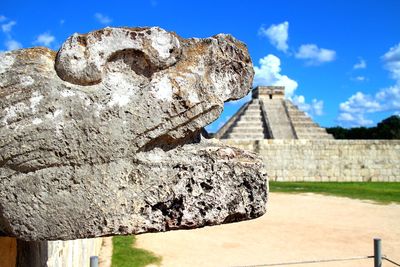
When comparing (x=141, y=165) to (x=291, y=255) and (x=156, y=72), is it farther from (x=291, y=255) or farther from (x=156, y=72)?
(x=291, y=255)

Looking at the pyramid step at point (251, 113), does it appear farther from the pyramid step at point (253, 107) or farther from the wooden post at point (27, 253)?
the wooden post at point (27, 253)

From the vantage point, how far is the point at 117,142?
1.62m

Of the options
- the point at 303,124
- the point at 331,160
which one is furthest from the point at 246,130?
the point at 331,160

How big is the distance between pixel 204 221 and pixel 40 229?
55cm

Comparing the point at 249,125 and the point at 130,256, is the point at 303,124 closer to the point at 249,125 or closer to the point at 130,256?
the point at 249,125

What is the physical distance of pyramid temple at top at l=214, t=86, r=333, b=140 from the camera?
3041cm

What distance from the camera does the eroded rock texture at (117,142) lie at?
5.13 ft

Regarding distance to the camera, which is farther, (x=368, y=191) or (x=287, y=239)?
(x=368, y=191)

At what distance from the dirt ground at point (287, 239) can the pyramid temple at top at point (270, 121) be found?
16.6 m

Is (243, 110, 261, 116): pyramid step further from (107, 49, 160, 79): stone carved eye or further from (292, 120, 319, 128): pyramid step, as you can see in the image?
(107, 49, 160, 79): stone carved eye

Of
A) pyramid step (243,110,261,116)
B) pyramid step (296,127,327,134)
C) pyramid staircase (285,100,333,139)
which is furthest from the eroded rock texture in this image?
pyramid step (243,110,261,116)

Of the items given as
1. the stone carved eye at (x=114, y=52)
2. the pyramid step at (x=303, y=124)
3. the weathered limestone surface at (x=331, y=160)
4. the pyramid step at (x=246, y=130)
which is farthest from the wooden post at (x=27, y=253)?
the pyramid step at (x=303, y=124)

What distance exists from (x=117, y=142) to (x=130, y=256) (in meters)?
6.72

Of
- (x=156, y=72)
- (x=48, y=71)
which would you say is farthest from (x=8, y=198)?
(x=156, y=72)
